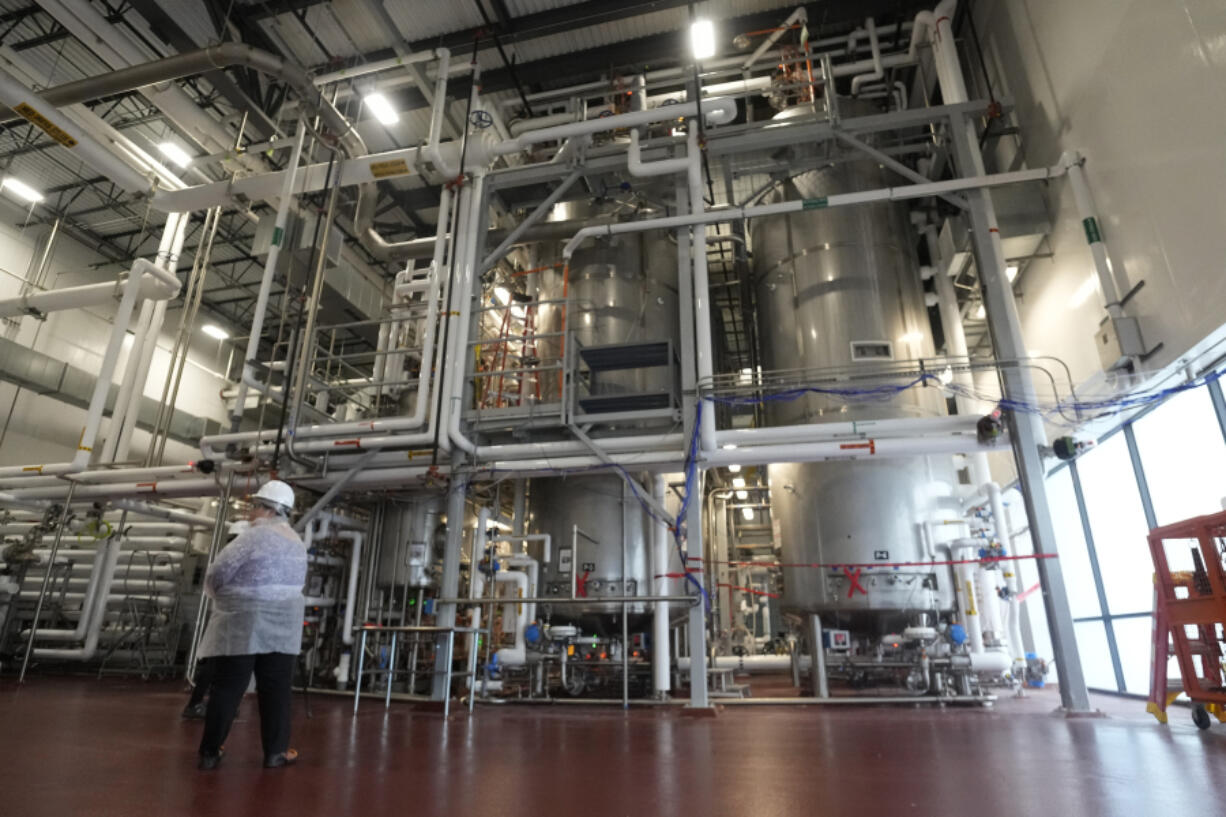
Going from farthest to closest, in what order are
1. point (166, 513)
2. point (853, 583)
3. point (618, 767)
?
point (166, 513), point (853, 583), point (618, 767)

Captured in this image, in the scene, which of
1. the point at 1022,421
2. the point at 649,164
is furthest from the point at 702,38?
the point at 1022,421

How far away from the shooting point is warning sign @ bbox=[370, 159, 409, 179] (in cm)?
789

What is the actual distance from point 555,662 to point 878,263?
609 cm

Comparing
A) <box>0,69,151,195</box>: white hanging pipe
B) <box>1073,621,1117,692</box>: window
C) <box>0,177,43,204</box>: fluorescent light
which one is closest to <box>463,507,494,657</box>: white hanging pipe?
<box>0,69,151,195</box>: white hanging pipe

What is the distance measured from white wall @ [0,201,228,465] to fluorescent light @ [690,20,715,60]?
1222 centimetres

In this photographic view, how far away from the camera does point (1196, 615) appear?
4.33m

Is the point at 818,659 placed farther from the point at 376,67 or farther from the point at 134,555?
the point at 134,555

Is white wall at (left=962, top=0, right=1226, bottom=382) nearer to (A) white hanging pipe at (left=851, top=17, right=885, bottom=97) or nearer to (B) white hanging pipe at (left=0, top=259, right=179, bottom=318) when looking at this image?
(A) white hanging pipe at (left=851, top=17, right=885, bottom=97)

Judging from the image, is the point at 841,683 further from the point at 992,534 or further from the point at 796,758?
the point at 796,758

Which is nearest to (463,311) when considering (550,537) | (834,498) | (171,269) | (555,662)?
(550,537)

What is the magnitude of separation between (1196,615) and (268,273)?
915 cm

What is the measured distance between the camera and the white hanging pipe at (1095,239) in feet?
20.0

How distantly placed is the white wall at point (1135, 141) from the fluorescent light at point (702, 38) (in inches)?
141

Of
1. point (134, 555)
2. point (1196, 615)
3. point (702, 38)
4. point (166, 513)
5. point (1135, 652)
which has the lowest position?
point (1135, 652)
